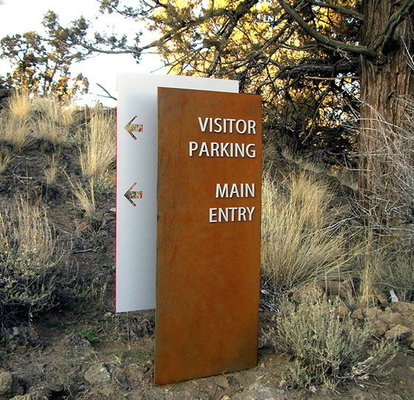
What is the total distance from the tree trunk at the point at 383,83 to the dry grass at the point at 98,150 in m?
3.83

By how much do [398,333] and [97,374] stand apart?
229 centimetres

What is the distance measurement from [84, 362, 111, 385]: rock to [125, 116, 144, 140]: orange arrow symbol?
5.06 ft

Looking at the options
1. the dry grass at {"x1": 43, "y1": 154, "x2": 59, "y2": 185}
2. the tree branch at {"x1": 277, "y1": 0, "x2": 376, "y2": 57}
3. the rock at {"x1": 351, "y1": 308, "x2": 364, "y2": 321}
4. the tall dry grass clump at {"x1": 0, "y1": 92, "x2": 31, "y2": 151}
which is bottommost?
the rock at {"x1": 351, "y1": 308, "x2": 364, "y2": 321}

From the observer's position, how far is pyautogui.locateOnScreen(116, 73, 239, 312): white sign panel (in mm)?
3387

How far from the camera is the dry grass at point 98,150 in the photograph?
766 cm

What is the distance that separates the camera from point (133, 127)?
342 cm

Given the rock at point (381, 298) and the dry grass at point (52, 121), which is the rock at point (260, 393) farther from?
the dry grass at point (52, 121)

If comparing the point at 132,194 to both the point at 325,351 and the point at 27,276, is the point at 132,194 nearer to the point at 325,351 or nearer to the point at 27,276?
the point at 27,276

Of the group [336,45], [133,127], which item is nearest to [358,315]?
[133,127]

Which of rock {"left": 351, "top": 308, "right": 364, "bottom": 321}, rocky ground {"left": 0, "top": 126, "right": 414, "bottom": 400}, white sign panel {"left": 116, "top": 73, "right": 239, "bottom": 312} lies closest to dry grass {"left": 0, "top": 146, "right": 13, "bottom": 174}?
rocky ground {"left": 0, "top": 126, "right": 414, "bottom": 400}

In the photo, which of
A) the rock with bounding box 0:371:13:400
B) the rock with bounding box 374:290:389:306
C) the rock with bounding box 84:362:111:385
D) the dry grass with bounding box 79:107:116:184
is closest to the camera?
the rock with bounding box 0:371:13:400

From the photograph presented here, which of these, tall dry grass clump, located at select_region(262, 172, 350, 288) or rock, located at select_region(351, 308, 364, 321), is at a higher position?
tall dry grass clump, located at select_region(262, 172, 350, 288)

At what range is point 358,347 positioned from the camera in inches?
130

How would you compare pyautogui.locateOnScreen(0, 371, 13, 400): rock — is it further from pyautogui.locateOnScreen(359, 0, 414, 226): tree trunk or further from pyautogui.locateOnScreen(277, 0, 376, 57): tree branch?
pyautogui.locateOnScreen(277, 0, 376, 57): tree branch
